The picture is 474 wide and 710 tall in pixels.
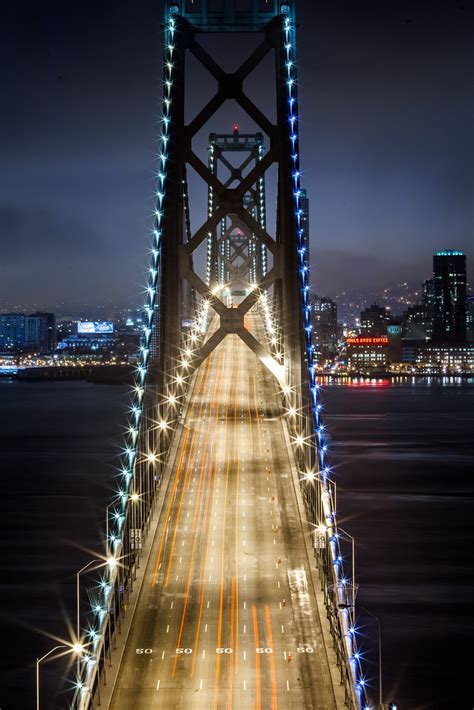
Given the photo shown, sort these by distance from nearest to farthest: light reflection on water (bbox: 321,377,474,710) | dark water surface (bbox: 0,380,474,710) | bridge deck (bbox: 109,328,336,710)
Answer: bridge deck (bbox: 109,328,336,710) < light reflection on water (bbox: 321,377,474,710) < dark water surface (bbox: 0,380,474,710)

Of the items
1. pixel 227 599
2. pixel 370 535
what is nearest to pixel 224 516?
pixel 227 599

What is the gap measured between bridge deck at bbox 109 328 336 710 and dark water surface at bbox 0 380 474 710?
11.3ft

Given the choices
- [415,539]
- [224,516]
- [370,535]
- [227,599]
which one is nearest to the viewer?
[227,599]

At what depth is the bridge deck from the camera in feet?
65.6

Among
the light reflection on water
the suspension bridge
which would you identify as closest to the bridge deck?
the suspension bridge

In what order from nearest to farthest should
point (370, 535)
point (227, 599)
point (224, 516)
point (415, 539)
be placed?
point (227, 599), point (224, 516), point (415, 539), point (370, 535)

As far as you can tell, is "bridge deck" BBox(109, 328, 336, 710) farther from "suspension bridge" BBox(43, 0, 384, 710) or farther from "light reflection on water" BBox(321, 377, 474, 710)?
"light reflection on water" BBox(321, 377, 474, 710)

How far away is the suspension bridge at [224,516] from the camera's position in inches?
814

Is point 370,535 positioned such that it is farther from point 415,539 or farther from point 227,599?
point 227,599

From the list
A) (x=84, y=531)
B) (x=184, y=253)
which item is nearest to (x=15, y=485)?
(x=84, y=531)

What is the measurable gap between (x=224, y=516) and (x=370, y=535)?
1255cm

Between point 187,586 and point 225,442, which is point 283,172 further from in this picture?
point 187,586

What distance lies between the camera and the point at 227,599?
81.7ft

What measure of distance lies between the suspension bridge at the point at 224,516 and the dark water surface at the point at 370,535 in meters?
1.33
